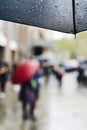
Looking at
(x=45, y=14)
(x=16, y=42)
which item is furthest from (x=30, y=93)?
(x=16, y=42)

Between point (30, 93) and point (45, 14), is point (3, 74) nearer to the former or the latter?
point (30, 93)

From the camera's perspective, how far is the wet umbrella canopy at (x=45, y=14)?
8.38 ft

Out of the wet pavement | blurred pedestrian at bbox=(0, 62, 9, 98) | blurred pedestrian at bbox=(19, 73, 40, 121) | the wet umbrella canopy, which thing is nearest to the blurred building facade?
blurred pedestrian at bbox=(0, 62, 9, 98)

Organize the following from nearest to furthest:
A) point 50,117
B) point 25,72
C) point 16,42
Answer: point 25,72, point 50,117, point 16,42

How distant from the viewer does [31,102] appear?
11.7 meters

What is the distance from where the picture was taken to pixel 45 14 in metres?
2.59

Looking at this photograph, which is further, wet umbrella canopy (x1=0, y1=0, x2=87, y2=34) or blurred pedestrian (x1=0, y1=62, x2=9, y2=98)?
blurred pedestrian (x1=0, y1=62, x2=9, y2=98)

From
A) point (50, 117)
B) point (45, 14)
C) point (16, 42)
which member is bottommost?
point (16, 42)

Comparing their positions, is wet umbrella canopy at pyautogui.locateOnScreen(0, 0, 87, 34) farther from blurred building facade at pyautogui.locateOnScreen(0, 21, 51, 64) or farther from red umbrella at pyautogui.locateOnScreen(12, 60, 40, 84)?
blurred building facade at pyautogui.locateOnScreen(0, 21, 51, 64)

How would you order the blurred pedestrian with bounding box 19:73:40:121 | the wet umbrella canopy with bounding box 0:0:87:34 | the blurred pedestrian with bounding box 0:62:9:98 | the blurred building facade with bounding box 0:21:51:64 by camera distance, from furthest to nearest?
the blurred building facade with bounding box 0:21:51:64 → the blurred pedestrian with bounding box 0:62:9:98 → the blurred pedestrian with bounding box 19:73:40:121 → the wet umbrella canopy with bounding box 0:0:87:34

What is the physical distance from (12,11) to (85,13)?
0.43m

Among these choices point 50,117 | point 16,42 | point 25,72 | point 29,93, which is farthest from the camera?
point 16,42

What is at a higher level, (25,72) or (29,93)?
(25,72)

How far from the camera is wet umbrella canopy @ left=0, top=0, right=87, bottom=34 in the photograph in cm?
255
